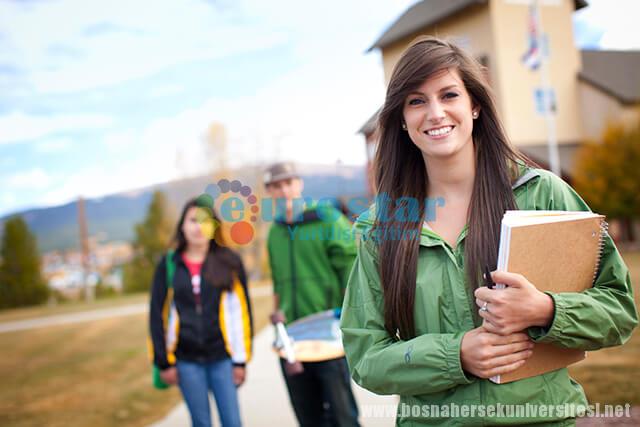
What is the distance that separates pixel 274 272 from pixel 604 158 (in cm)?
2405

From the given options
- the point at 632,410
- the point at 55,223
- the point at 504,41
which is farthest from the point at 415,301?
the point at 55,223

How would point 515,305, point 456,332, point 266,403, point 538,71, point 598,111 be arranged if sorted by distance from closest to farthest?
1. point 515,305
2. point 456,332
3. point 266,403
4. point 538,71
5. point 598,111

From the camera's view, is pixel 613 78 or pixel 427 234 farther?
pixel 613 78

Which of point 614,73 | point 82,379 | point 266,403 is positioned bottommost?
point 82,379

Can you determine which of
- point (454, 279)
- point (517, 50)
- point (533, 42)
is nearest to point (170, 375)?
point (454, 279)

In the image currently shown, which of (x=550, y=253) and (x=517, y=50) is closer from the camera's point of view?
(x=550, y=253)

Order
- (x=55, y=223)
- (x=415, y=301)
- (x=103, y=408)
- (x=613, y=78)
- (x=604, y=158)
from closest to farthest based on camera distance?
1. (x=415, y=301)
2. (x=103, y=408)
3. (x=604, y=158)
4. (x=613, y=78)
5. (x=55, y=223)

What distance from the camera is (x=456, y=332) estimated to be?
1606 millimetres

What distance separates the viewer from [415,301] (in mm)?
1659

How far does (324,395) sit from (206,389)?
31.7 inches

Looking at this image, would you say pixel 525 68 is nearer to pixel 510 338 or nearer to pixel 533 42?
pixel 533 42

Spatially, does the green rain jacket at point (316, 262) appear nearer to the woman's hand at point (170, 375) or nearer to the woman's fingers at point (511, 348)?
the woman's hand at point (170, 375)

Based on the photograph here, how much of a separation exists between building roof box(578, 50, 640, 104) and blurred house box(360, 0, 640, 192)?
41 mm

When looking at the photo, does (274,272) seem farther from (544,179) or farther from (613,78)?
(613,78)
